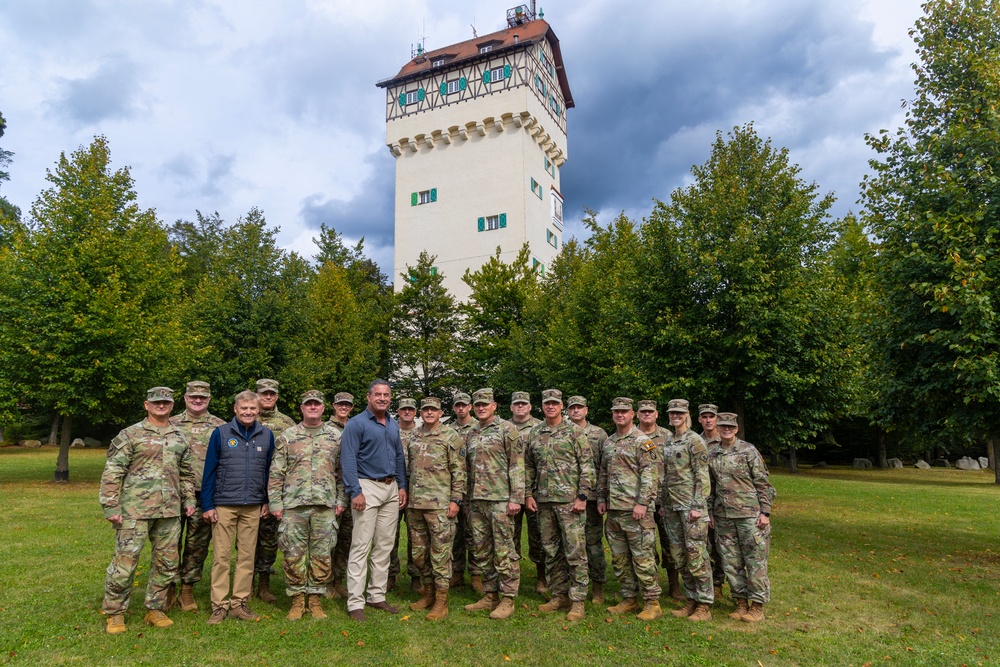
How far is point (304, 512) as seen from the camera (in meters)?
7.15

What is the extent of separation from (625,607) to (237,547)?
4.52 m

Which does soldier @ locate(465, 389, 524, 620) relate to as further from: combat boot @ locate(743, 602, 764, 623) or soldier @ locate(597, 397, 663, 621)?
combat boot @ locate(743, 602, 764, 623)

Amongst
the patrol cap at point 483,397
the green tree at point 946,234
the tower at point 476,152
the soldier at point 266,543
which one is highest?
the tower at point 476,152

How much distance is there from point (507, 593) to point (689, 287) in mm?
11154

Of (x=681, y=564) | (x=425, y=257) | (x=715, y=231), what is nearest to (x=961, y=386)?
(x=681, y=564)

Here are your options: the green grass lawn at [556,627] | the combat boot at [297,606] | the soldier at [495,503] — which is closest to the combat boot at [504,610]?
the soldier at [495,503]

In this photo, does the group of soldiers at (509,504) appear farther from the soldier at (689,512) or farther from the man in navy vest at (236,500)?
the man in navy vest at (236,500)

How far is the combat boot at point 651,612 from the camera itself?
7246 millimetres

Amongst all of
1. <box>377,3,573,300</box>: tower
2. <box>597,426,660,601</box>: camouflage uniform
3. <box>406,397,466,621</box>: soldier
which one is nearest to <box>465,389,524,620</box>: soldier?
<box>406,397,466,621</box>: soldier

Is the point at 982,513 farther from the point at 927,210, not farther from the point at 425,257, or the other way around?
the point at 425,257

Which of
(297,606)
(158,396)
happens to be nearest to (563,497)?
(297,606)

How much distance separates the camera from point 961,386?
10.2m

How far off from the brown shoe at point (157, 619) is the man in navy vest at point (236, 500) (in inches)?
16.4

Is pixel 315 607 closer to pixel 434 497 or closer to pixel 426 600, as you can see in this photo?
pixel 426 600
